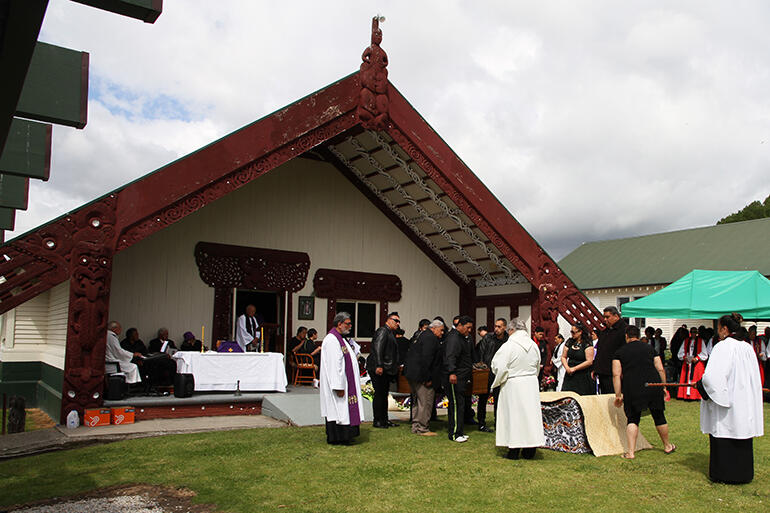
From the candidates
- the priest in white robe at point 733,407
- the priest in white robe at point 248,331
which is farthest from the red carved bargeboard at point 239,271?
the priest in white robe at point 733,407

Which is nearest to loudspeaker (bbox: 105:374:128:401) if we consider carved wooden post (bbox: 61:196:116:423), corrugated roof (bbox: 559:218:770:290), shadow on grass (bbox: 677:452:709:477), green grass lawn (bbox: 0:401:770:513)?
carved wooden post (bbox: 61:196:116:423)

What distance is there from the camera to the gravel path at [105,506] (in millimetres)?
5336

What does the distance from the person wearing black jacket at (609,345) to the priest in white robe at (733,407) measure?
7.81ft

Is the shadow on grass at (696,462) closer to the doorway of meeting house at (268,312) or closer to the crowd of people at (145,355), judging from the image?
the crowd of people at (145,355)

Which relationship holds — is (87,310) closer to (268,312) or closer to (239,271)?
(239,271)

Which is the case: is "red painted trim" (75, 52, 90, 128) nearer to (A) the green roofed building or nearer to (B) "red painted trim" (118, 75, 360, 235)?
(B) "red painted trim" (118, 75, 360, 235)

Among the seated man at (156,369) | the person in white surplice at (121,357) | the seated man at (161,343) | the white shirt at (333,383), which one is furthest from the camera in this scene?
the seated man at (161,343)

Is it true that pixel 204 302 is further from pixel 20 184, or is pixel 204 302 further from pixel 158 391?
pixel 20 184

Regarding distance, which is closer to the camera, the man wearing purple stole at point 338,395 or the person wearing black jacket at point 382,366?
the man wearing purple stole at point 338,395

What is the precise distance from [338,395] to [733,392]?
4.51 metres

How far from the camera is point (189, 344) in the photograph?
12914 millimetres

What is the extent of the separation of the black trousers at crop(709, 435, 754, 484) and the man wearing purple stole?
422 cm

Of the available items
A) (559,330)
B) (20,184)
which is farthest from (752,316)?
(20,184)

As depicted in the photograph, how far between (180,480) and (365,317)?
9.82 metres
